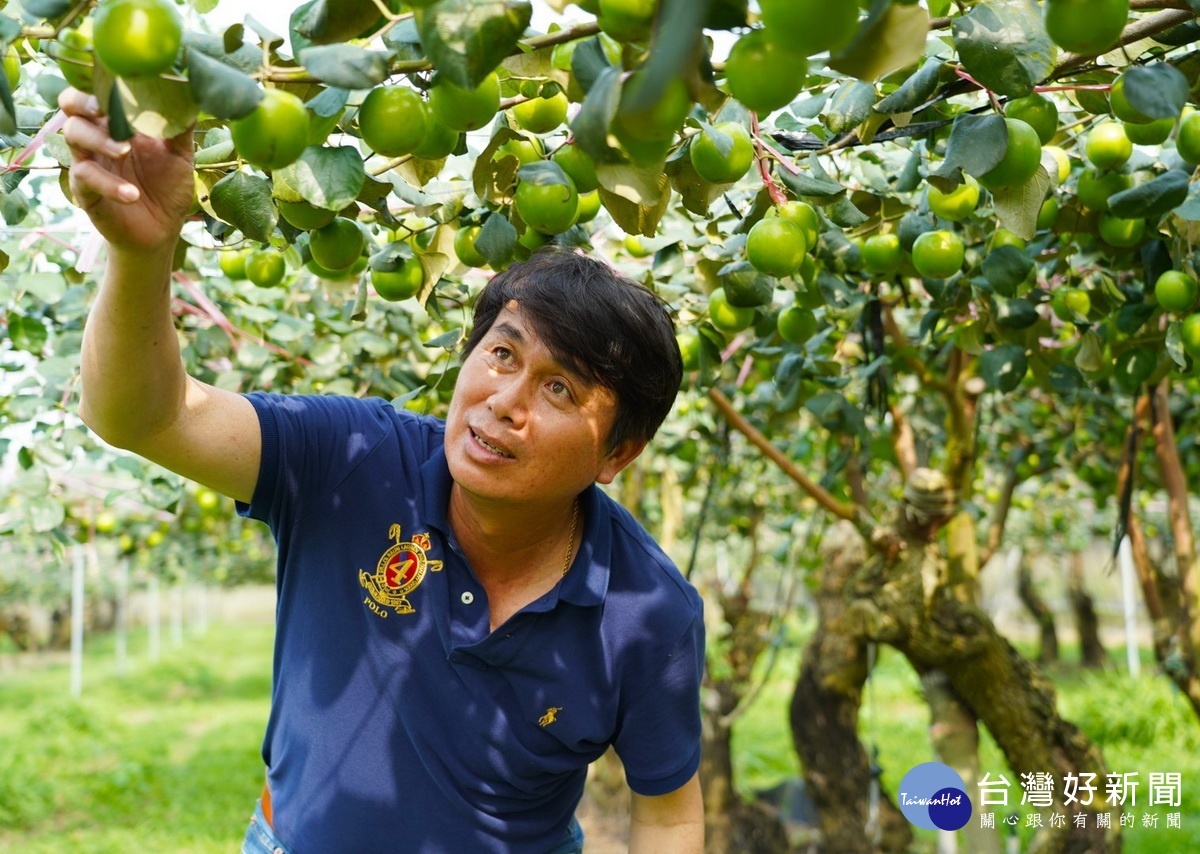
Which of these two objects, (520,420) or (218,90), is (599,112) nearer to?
(218,90)

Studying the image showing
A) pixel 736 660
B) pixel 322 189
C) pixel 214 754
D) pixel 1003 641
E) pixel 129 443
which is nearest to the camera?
pixel 322 189

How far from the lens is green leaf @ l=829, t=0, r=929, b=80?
67 centimetres

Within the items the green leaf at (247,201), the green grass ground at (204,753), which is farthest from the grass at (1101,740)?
the green leaf at (247,201)

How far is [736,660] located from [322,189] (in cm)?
536

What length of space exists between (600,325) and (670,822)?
0.80 m

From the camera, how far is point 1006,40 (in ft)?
2.89

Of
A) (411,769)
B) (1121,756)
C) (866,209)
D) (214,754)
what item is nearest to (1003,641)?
(866,209)

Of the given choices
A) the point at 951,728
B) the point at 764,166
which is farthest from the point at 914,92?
the point at 951,728

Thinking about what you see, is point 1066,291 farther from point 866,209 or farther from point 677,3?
point 677,3

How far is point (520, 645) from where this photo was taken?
59.1 inches

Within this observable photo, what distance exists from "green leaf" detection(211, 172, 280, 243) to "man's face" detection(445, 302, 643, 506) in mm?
402

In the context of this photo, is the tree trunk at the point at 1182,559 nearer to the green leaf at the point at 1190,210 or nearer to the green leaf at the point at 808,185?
the green leaf at the point at 1190,210

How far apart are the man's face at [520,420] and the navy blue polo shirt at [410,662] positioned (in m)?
0.17

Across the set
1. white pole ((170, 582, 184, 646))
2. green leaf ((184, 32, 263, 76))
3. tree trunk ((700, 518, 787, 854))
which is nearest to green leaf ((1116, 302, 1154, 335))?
green leaf ((184, 32, 263, 76))
